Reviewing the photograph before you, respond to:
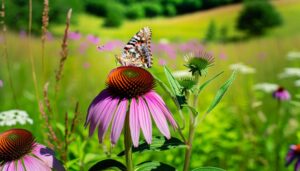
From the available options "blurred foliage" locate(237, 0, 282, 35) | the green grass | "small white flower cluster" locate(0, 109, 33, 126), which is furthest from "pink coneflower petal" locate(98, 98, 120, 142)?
"blurred foliage" locate(237, 0, 282, 35)

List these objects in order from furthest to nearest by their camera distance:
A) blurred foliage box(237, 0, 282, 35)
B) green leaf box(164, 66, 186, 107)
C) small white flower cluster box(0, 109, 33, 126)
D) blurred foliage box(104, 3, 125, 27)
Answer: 1. blurred foliage box(237, 0, 282, 35)
2. blurred foliage box(104, 3, 125, 27)
3. small white flower cluster box(0, 109, 33, 126)
4. green leaf box(164, 66, 186, 107)

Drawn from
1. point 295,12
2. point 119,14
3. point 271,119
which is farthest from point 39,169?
point 295,12

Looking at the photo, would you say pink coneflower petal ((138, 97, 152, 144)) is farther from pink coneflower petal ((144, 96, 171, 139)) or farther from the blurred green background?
the blurred green background

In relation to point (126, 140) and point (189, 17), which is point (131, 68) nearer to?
point (126, 140)

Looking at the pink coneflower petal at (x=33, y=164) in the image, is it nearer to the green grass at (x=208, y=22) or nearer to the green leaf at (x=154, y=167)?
the green leaf at (x=154, y=167)

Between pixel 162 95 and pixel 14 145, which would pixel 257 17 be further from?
pixel 14 145

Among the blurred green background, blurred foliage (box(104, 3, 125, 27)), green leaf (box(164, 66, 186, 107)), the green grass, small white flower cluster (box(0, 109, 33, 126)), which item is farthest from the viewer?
the green grass

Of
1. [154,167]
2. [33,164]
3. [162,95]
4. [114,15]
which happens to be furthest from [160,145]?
[114,15]
